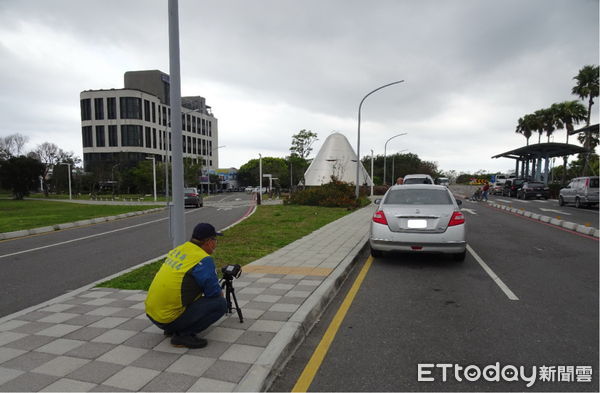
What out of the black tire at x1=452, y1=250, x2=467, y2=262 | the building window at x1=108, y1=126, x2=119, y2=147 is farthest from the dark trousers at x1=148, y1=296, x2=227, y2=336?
the building window at x1=108, y1=126, x2=119, y2=147

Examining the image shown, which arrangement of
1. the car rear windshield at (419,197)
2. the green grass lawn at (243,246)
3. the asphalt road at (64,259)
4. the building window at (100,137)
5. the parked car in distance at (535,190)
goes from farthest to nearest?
the building window at (100,137), the parked car in distance at (535,190), the car rear windshield at (419,197), the green grass lawn at (243,246), the asphalt road at (64,259)

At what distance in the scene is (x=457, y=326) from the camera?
438 centimetres

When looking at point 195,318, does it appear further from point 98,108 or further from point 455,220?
point 98,108

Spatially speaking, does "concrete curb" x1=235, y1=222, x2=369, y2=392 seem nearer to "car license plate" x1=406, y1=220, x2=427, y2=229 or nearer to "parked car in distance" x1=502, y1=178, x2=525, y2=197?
"car license plate" x1=406, y1=220, x2=427, y2=229

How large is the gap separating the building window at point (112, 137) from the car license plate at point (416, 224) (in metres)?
76.9

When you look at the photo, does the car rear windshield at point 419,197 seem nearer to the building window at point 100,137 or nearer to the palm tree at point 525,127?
the palm tree at point 525,127


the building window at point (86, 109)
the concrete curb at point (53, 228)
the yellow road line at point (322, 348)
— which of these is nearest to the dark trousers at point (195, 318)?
the yellow road line at point (322, 348)

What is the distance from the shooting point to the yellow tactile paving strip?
21.5 ft

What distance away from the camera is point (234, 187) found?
113812mm

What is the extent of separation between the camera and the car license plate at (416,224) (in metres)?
7.13

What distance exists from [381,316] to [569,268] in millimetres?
4854

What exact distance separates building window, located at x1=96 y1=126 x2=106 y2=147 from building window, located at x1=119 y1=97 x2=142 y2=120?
5.28m

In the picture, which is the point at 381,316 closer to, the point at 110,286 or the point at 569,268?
the point at 110,286

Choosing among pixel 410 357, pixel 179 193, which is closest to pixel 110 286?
pixel 179 193
